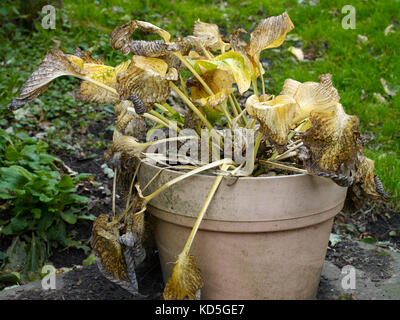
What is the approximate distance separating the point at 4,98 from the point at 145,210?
6.01ft

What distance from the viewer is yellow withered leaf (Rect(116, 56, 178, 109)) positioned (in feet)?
3.74

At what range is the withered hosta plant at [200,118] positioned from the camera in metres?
1.13

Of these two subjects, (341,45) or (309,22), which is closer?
(341,45)

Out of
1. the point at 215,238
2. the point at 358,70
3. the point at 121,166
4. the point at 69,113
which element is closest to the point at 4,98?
the point at 69,113

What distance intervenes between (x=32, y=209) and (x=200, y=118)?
1014 millimetres

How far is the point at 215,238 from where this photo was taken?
1231 mm

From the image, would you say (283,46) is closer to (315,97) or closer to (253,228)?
(315,97)

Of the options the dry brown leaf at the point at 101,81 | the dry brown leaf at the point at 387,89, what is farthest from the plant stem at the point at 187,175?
the dry brown leaf at the point at 387,89

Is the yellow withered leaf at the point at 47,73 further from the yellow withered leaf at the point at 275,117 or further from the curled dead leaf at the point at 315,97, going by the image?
the curled dead leaf at the point at 315,97

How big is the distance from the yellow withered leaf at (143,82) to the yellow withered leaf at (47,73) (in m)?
0.18

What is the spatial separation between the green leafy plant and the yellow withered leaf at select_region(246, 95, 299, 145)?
1141 mm

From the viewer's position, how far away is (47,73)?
4.08 ft

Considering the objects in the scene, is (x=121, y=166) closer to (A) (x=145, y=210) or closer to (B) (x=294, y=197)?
(A) (x=145, y=210)

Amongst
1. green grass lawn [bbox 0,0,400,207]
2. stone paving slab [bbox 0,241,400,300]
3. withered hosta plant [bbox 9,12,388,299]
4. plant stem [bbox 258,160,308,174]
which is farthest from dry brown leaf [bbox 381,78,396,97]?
plant stem [bbox 258,160,308,174]
